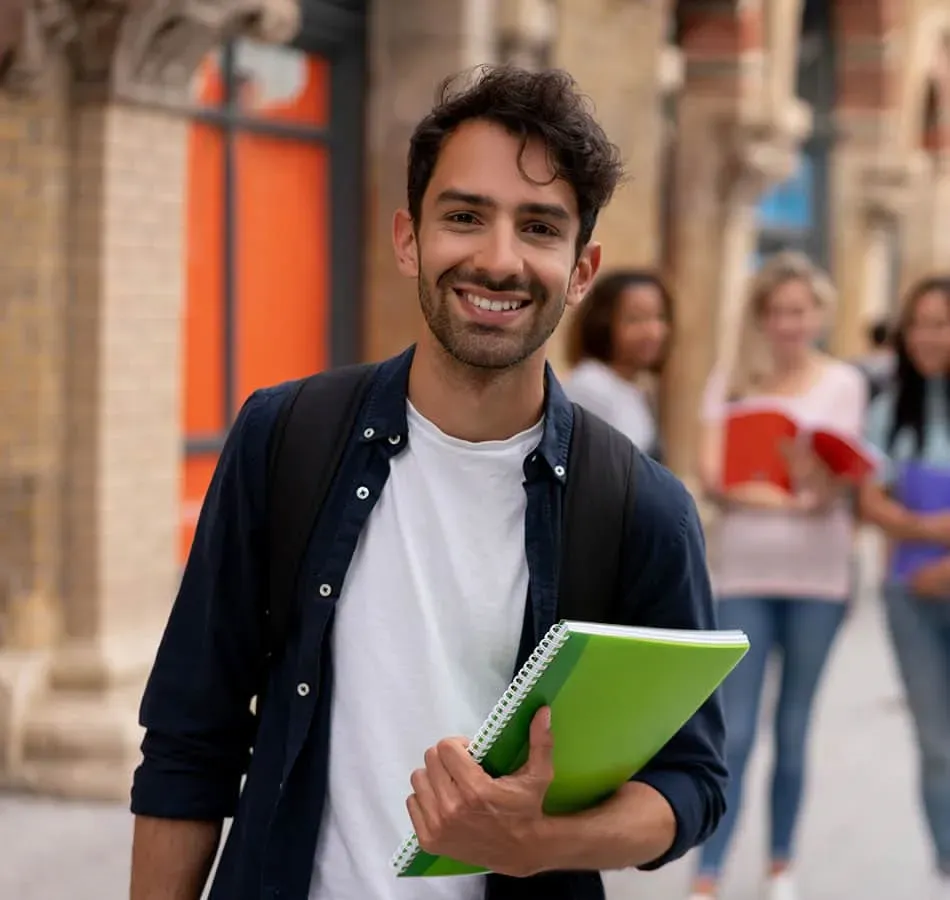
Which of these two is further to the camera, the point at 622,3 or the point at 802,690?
the point at 622,3

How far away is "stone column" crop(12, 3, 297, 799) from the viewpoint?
21.0 feet

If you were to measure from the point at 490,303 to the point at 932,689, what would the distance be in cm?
352

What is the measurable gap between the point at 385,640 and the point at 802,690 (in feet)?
11.2

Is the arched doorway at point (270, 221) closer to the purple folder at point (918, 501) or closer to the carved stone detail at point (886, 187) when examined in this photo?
the purple folder at point (918, 501)

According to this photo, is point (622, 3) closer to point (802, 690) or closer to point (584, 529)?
point (802, 690)

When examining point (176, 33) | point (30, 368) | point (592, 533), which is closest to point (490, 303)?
point (592, 533)

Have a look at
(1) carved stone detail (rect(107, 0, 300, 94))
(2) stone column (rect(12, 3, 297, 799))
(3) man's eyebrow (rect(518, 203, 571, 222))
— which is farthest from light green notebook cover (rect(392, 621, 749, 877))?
Result: (1) carved stone detail (rect(107, 0, 300, 94))

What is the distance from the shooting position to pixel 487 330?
201 cm

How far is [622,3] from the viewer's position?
1076 centimetres

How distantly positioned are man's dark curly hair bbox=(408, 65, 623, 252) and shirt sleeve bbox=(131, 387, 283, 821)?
385 millimetres

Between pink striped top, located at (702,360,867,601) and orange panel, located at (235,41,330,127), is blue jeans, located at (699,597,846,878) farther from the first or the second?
orange panel, located at (235,41,330,127)

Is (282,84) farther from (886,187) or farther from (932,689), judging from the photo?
(886,187)

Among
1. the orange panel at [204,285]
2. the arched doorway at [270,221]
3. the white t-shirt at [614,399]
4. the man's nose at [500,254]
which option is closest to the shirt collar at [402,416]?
the man's nose at [500,254]

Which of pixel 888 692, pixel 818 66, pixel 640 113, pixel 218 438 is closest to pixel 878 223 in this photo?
pixel 818 66
